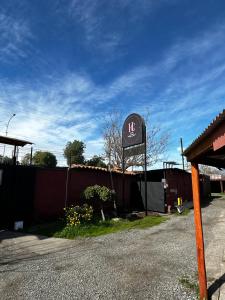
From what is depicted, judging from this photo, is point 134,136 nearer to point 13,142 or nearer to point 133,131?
point 133,131

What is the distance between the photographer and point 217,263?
20.1 feet

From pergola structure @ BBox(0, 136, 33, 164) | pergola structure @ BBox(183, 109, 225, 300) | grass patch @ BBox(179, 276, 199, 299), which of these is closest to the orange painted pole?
pergola structure @ BBox(183, 109, 225, 300)

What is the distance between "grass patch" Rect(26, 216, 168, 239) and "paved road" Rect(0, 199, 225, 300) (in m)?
0.70

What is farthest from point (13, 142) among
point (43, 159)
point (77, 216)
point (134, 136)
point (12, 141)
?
point (43, 159)

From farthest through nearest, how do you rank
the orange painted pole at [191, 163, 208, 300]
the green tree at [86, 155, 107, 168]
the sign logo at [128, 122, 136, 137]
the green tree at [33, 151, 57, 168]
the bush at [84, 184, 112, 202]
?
the green tree at [33, 151, 57, 168] → the green tree at [86, 155, 107, 168] → the sign logo at [128, 122, 136, 137] → the bush at [84, 184, 112, 202] → the orange painted pole at [191, 163, 208, 300]

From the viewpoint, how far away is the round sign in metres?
14.5

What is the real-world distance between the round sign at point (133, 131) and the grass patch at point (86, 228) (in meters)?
4.81

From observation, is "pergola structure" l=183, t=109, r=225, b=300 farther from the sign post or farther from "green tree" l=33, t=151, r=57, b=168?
"green tree" l=33, t=151, r=57, b=168

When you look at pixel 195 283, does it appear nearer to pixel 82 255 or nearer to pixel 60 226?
pixel 82 255

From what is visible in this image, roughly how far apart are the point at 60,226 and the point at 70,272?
5.01m

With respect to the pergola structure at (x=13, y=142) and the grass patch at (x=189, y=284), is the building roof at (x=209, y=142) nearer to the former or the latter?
the grass patch at (x=189, y=284)

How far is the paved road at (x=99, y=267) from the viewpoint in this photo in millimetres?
4688

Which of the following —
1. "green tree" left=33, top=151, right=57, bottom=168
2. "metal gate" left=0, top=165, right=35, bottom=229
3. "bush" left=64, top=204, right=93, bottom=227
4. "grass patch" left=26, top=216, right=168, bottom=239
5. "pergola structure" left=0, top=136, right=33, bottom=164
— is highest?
"green tree" left=33, top=151, right=57, bottom=168

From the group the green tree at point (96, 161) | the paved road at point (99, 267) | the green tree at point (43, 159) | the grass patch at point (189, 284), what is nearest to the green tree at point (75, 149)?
the green tree at point (43, 159)
